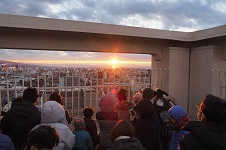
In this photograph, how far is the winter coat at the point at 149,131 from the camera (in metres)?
3.39

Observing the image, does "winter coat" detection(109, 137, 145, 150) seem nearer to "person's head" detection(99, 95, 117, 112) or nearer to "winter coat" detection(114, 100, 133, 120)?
"person's head" detection(99, 95, 117, 112)

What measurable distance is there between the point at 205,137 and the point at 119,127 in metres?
0.93

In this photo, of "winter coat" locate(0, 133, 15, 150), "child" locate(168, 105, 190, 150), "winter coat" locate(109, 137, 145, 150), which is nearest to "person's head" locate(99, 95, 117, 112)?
"child" locate(168, 105, 190, 150)

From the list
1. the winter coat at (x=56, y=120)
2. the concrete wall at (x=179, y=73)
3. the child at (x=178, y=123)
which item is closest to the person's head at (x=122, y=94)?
the child at (x=178, y=123)

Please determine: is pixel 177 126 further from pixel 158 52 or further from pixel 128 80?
pixel 158 52

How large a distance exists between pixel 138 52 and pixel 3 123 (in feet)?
15.0

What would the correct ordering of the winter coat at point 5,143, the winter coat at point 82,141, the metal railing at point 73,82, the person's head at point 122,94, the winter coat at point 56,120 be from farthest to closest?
the metal railing at point 73,82
the person's head at point 122,94
the winter coat at point 82,141
the winter coat at point 56,120
the winter coat at point 5,143

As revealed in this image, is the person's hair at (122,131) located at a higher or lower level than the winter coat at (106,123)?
higher

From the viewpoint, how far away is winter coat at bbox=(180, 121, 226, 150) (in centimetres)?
207

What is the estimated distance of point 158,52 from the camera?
7.12 meters

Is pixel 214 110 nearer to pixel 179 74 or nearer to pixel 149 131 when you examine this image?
pixel 149 131

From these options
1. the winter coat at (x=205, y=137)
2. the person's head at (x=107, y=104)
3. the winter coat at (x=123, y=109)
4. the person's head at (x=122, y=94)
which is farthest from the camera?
the person's head at (x=122, y=94)

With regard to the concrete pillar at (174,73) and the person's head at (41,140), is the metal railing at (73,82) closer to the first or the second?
the concrete pillar at (174,73)

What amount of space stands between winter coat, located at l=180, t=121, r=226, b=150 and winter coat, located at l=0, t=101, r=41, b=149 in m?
2.10
